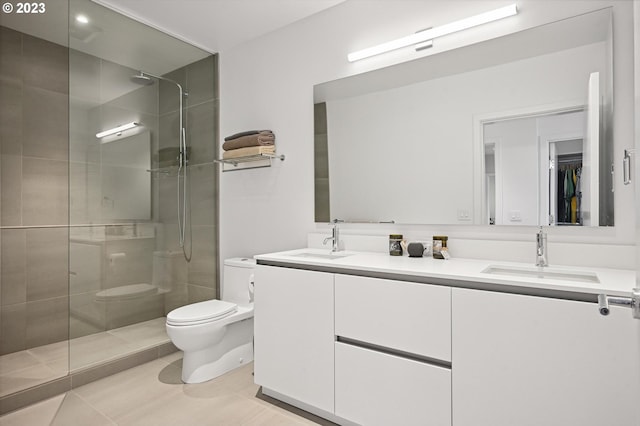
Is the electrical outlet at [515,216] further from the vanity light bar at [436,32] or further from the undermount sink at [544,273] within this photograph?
the vanity light bar at [436,32]

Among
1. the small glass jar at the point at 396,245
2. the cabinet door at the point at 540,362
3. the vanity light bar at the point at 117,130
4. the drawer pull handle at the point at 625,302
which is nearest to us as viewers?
the drawer pull handle at the point at 625,302

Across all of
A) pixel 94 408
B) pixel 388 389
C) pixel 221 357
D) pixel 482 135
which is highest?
pixel 482 135

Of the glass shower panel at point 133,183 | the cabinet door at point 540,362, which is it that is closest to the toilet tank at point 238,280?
the glass shower panel at point 133,183

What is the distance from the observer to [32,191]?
2643 mm

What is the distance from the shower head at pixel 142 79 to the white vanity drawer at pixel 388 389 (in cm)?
235

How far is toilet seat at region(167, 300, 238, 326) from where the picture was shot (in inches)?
86.0

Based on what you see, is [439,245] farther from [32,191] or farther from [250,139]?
[32,191]

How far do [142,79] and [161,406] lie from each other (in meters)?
2.24

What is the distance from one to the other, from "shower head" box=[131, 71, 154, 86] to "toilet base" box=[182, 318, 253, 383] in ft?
6.32

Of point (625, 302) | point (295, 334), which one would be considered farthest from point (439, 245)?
point (625, 302)

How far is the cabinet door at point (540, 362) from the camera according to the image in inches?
45.8

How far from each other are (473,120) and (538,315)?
1.09 meters

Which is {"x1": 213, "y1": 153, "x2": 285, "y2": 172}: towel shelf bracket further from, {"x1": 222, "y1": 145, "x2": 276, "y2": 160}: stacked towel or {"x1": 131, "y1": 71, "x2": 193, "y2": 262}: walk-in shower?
{"x1": 131, "y1": 71, "x2": 193, "y2": 262}: walk-in shower

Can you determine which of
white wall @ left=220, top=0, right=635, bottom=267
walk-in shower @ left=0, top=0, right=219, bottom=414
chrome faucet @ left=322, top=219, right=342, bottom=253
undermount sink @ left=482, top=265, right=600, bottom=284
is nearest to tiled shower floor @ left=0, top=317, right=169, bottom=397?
walk-in shower @ left=0, top=0, right=219, bottom=414
